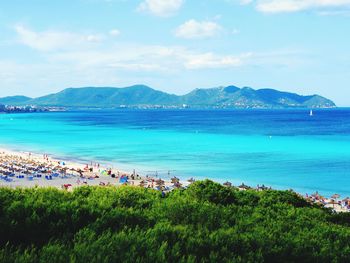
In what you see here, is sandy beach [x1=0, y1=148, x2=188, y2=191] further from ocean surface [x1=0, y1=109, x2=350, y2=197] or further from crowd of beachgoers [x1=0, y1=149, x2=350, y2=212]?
ocean surface [x1=0, y1=109, x2=350, y2=197]

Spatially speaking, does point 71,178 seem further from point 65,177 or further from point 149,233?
point 149,233

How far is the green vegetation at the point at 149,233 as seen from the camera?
643 cm

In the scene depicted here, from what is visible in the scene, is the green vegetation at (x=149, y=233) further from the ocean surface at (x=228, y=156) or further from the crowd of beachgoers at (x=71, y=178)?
the ocean surface at (x=228, y=156)

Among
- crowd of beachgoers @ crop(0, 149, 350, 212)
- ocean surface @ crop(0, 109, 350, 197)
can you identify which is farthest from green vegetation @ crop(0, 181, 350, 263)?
ocean surface @ crop(0, 109, 350, 197)

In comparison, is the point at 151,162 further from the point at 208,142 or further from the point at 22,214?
the point at 22,214

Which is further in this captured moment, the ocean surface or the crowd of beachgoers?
the ocean surface

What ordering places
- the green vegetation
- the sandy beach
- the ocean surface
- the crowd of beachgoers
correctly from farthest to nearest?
the ocean surface, the sandy beach, the crowd of beachgoers, the green vegetation

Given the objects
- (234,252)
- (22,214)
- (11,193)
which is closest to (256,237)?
(234,252)

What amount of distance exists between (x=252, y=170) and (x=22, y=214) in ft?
129

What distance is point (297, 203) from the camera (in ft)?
49.7

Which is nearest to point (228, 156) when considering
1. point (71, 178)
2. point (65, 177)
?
point (71, 178)

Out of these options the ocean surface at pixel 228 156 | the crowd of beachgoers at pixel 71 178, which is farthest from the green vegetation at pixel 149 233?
the ocean surface at pixel 228 156

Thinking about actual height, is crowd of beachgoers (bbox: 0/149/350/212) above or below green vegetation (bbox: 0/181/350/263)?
below

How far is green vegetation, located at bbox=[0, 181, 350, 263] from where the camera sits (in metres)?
6.43
